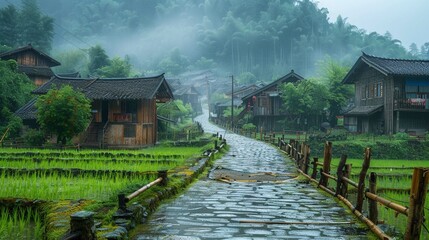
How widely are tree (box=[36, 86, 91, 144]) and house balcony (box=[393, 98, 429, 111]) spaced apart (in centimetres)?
2335

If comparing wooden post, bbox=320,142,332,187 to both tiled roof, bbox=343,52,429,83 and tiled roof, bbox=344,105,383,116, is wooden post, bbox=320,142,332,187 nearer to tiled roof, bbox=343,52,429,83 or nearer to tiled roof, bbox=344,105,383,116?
tiled roof, bbox=343,52,429,83

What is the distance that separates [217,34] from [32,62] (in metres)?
58.5

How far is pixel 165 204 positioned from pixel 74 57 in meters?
68.5

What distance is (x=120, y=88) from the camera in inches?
1125

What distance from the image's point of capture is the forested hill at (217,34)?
9069 cm

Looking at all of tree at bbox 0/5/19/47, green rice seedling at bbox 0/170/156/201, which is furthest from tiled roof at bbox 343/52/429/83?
tree at bbox 0/5/19/47

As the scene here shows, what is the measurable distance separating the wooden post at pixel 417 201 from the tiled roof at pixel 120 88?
22636 millimetres

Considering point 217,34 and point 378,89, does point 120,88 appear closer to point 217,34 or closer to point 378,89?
point 378,89

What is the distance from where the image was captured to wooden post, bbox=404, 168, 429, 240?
481 cm

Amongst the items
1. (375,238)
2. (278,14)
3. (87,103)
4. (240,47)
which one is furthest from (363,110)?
(278,14)

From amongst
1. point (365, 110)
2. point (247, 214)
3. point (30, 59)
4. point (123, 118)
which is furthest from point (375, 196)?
point (30, 59)

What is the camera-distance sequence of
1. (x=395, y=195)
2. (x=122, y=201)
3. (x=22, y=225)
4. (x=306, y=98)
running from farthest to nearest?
1. (x=306, y=98)
2. (x=395, y=195)
3. (x=22, y=225)
4. (x=122, y=201)

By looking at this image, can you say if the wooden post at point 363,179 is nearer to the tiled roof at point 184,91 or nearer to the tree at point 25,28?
the tiled roof at point 184,91

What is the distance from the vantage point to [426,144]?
28.5 meters
